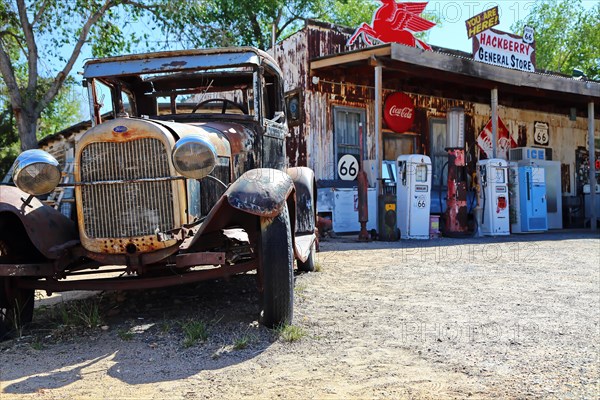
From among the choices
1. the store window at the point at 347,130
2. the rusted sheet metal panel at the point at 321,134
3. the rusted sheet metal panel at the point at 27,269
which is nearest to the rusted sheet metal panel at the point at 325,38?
the rusted sheet metal panel at the point at 321,134

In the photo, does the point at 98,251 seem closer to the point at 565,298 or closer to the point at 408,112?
the point at 565,298

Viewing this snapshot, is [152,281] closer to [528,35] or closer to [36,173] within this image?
[36,173]

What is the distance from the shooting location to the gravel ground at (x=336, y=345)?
2.94 metres

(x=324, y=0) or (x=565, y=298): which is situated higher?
(x=324, y=0)

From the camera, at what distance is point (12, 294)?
415 cm

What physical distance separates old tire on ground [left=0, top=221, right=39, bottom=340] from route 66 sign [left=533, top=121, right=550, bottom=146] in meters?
15.2

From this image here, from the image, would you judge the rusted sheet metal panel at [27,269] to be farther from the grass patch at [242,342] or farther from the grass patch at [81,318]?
the grass patch at [242,342]

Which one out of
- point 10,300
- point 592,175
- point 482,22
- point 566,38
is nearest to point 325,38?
point 482,22

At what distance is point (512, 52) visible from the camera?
520 inches

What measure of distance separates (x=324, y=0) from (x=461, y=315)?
2179 cm

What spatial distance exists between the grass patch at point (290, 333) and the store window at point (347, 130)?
A: 333 inches

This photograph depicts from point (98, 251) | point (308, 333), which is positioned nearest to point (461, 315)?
point (308, 333)

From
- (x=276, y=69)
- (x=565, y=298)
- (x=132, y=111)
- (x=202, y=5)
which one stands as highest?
(x=202, y=5)

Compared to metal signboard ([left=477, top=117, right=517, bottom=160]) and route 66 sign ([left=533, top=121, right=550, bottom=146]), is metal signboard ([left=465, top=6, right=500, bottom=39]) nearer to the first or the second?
metal signboard ([left=477, top=117, right=517, bottom=160])
